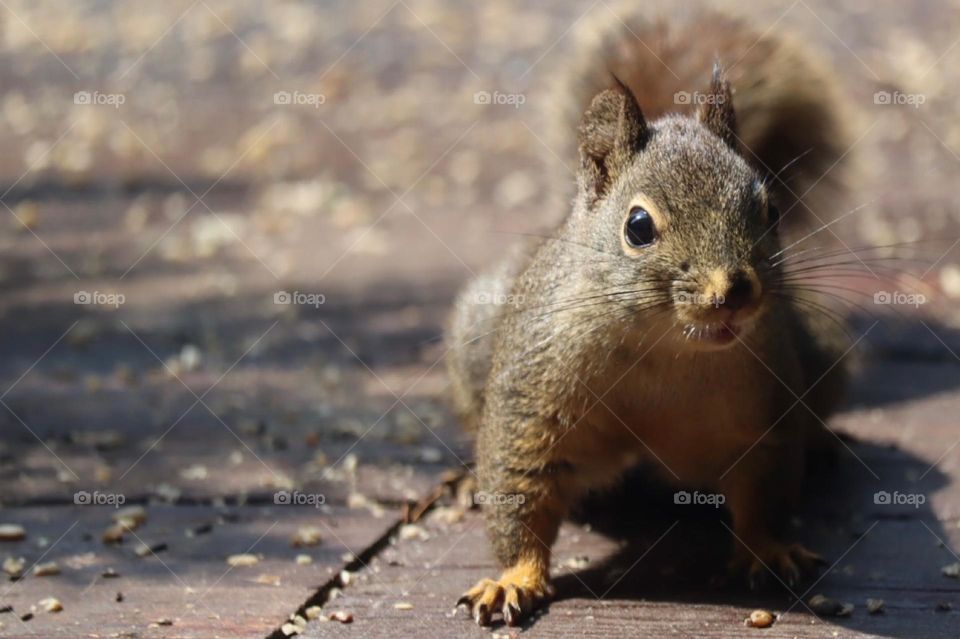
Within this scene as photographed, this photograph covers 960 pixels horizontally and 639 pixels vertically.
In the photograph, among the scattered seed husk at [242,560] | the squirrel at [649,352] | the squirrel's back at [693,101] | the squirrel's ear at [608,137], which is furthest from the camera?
the squirrel's back at [693,101]

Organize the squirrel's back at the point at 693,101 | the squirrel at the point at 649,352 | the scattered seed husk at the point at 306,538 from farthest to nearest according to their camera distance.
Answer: the squirrel's back at the point at 693,101 < the scattered seed husk at the point at 306,538 < the squirrel at the point at 649,352

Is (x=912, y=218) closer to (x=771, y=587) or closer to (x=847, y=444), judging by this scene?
(x=847, y=444)

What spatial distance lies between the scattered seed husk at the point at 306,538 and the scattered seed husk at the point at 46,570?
1.46 ft

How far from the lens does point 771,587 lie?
2.46 m

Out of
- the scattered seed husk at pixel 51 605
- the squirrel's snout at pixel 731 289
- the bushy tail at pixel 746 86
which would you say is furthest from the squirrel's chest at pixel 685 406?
the scattered seed husk at pixel 51 605

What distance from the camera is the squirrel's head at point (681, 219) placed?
213cm

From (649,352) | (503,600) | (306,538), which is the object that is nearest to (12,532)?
(306,538)

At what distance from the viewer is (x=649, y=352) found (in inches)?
92.0

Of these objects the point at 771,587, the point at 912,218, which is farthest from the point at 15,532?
the point at 912,218

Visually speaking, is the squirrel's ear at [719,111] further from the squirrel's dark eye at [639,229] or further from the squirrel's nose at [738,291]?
the squirrel's nose at [738,291]

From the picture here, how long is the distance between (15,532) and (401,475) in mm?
832

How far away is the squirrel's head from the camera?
6.99 feet

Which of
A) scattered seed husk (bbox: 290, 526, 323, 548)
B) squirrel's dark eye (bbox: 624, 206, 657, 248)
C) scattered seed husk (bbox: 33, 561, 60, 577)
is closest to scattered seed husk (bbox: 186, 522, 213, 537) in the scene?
scattered seed husk (bbox: 290, 526, 323, 548)

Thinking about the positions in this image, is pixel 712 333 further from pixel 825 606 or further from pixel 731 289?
pixel 825 606
